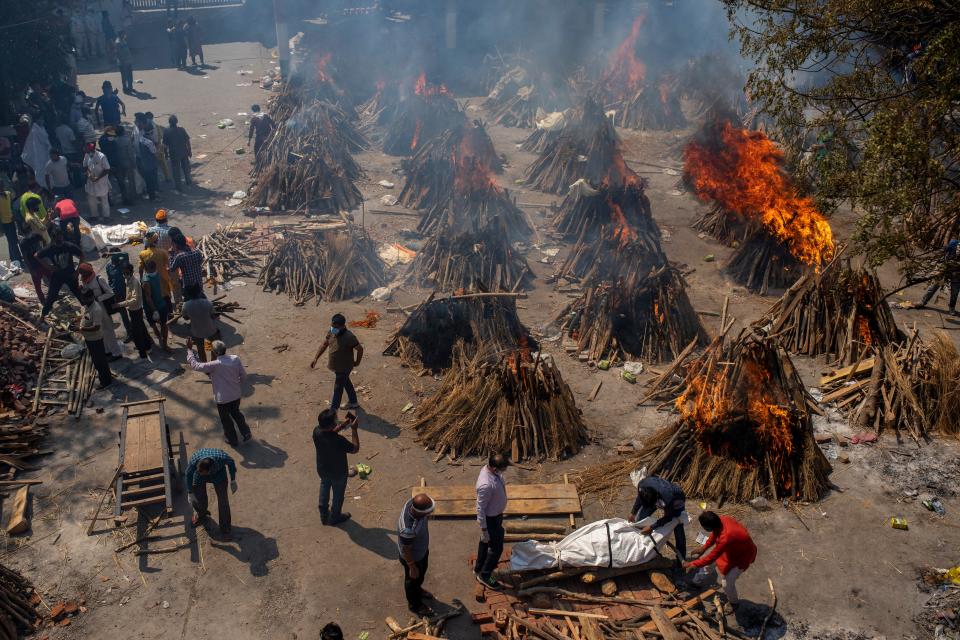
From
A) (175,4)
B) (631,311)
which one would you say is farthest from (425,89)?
(175,4)

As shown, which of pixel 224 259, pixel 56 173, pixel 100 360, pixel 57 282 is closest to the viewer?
pixel 100 360

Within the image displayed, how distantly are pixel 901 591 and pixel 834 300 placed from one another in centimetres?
548

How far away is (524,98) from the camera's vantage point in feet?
84.6

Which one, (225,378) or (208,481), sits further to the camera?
(225,378)

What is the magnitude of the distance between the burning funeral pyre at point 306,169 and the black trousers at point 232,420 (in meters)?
8.62

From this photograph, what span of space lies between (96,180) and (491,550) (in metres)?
12.8

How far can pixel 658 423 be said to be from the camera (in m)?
A: 10.7

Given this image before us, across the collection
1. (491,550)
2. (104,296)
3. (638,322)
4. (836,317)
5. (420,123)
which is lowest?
(491,550)

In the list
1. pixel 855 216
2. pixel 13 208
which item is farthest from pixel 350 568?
pixel 855 216

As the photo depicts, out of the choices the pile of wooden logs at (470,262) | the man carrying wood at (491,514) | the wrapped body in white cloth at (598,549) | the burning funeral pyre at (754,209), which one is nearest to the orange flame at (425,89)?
the burning funeral pyre at (754,209)

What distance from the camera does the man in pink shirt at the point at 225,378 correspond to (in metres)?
9.17

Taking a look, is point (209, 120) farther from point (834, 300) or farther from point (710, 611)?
point (710, 611)

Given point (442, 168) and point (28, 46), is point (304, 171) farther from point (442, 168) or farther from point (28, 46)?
point (28, 46)

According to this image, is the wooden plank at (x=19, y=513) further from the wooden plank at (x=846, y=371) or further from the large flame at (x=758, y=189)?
the large flame at (x=758, y=189)
